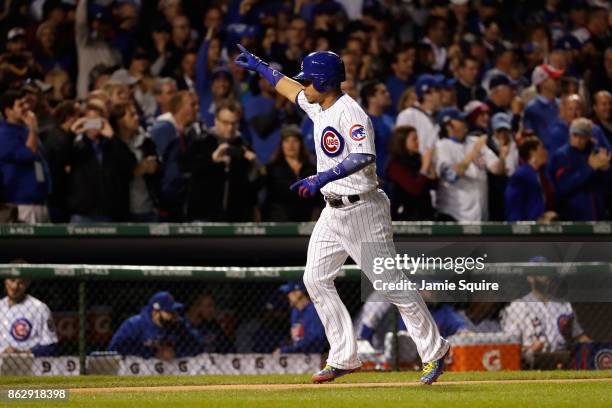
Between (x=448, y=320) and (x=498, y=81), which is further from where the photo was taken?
(x=498, y=81)

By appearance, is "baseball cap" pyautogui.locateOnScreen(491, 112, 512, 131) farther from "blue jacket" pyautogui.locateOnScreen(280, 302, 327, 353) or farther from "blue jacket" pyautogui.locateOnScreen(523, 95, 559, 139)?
"blue jacket" pyautogui.locateOnScreen(280, 302, 327, 353)

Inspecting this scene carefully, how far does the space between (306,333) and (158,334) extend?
44.9 inches

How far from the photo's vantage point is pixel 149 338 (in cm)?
1062

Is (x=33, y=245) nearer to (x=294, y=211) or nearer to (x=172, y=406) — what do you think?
(x=294, y=211)

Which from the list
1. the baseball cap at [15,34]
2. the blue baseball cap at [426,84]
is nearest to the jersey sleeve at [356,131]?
the blue baseball cap at [426,84]

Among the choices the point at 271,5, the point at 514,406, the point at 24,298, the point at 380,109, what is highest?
the point at 271,5

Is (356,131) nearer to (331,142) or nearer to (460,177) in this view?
(331,142)

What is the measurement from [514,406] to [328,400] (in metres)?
1.03

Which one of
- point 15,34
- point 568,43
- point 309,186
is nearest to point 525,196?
point 568,43

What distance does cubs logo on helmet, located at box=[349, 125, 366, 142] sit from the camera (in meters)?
8.02

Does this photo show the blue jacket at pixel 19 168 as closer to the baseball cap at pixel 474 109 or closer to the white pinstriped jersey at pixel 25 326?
the white pinstriped jersey at pixel 25 326

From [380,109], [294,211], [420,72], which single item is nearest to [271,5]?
[420,72]

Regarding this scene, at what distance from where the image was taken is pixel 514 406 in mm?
7395

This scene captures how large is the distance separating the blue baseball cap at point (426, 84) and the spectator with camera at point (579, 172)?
4.90 ft
